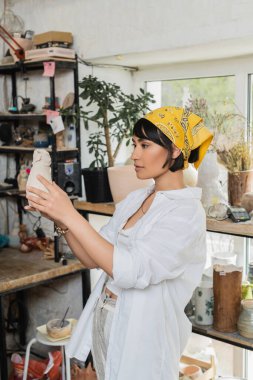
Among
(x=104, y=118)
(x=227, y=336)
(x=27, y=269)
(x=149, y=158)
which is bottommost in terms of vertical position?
(x=227, y=336)

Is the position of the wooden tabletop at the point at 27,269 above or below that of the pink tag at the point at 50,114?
below

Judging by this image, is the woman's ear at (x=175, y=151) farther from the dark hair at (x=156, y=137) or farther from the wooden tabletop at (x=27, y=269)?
the wooden tabletop at (x=27, y=269)

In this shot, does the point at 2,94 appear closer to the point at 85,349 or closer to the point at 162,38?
the point at 162,38

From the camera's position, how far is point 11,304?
10.7 ft

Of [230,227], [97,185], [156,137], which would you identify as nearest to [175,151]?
[156,137]

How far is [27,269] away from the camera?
8.46ft

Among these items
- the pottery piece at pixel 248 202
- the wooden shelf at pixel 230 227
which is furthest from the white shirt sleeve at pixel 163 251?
the pottery piece at pixel 248 202

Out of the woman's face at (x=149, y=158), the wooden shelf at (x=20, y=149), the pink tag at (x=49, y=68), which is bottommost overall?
the woman's face at (x=149, y=158)

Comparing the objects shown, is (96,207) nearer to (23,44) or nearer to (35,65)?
(35,65)

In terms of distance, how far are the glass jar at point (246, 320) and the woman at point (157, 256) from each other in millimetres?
318

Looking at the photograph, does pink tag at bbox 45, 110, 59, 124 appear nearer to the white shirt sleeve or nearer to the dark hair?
the dark hair

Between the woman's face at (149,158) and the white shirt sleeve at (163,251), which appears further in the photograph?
the woman's face at (149,158)

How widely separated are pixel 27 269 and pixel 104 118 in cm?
82

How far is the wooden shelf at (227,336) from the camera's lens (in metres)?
Result: 2.03
